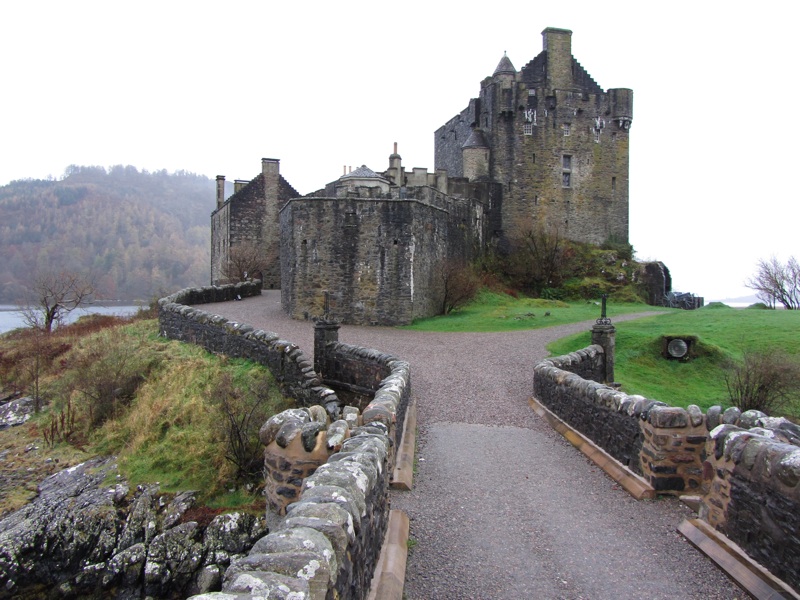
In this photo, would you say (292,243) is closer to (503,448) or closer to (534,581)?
(503,448)

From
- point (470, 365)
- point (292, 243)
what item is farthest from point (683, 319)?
point (292, 243)

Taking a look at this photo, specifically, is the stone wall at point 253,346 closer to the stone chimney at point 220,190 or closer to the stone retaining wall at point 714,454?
the stone retaining wall at point 714,454

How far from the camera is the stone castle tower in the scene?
37.3 meters

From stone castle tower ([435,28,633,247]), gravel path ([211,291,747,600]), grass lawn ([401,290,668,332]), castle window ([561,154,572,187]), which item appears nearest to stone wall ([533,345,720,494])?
gravel path ([211,291,747,600])

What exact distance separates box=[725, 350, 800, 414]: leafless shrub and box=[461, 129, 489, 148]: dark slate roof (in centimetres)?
2525

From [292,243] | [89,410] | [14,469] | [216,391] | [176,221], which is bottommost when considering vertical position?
[14,469]

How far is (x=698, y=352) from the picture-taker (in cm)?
1869

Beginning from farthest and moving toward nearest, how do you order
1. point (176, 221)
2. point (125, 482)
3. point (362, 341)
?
point (176, 221)
point (362, 341)
point (125, 482)

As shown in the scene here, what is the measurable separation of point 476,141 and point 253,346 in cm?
2555

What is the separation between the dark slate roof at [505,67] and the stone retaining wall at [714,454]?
99.5ft

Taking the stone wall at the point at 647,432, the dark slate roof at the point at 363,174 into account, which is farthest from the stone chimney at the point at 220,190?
the stone wall at the point at 647,432

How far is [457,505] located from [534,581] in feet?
6.10

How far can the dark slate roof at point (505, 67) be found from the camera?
124 feet

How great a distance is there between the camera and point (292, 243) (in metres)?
25.0
